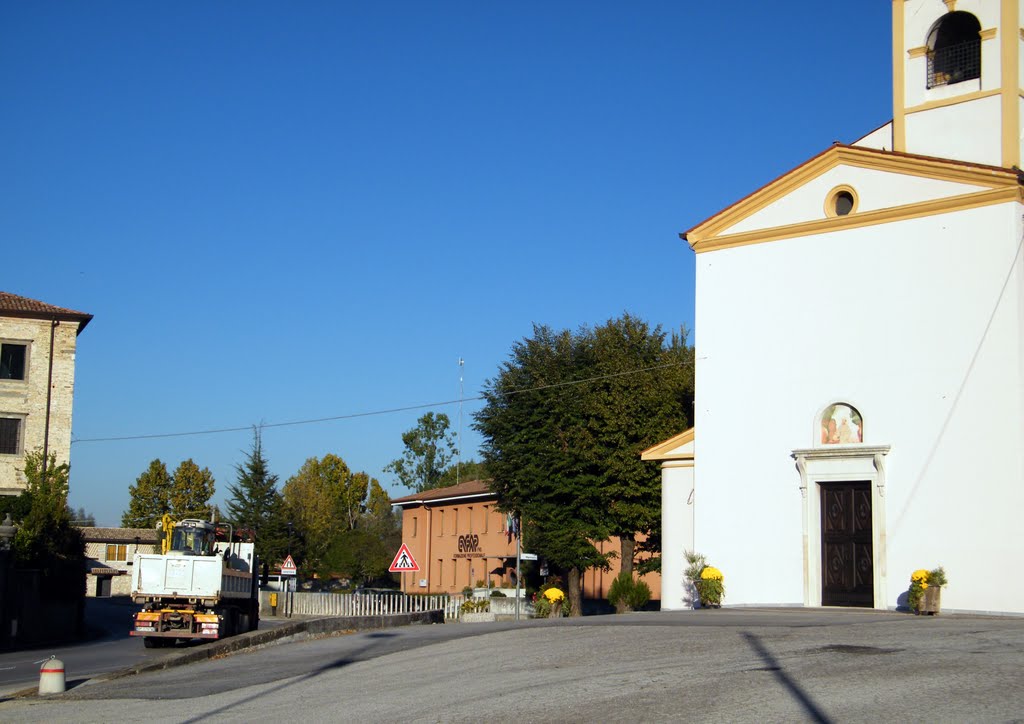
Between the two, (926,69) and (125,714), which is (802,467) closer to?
(926,69)

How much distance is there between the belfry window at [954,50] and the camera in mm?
25625

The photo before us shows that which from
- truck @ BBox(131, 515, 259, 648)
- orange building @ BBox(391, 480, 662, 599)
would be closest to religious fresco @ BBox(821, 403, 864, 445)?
truck @ BBox(131, 515, 259, 648)

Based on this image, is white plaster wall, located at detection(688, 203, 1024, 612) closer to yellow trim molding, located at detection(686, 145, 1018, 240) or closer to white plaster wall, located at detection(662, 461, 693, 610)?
yellow trim molding, located at detection(686, 145, 1018, 240)

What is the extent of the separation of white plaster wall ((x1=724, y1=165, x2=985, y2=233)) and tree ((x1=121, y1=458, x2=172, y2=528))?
7392 centimetres

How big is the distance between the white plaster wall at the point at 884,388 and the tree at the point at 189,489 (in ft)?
233

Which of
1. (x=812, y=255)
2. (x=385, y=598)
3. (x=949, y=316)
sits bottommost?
(x=385, y=598)

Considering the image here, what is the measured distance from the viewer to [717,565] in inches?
1036

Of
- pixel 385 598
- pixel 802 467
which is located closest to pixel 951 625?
pixel 802 467

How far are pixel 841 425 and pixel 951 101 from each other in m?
7.80

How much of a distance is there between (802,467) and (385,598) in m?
17.1

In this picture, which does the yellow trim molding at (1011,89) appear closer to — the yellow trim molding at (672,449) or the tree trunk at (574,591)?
the yellow trim molding at (672,449)

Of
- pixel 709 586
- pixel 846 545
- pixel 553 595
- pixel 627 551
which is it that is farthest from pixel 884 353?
pixel 627 551

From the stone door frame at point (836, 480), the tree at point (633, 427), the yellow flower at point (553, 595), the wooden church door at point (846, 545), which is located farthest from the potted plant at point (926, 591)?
the tree at point (633, 427)

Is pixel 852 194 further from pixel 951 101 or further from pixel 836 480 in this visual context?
pixel 836 480
